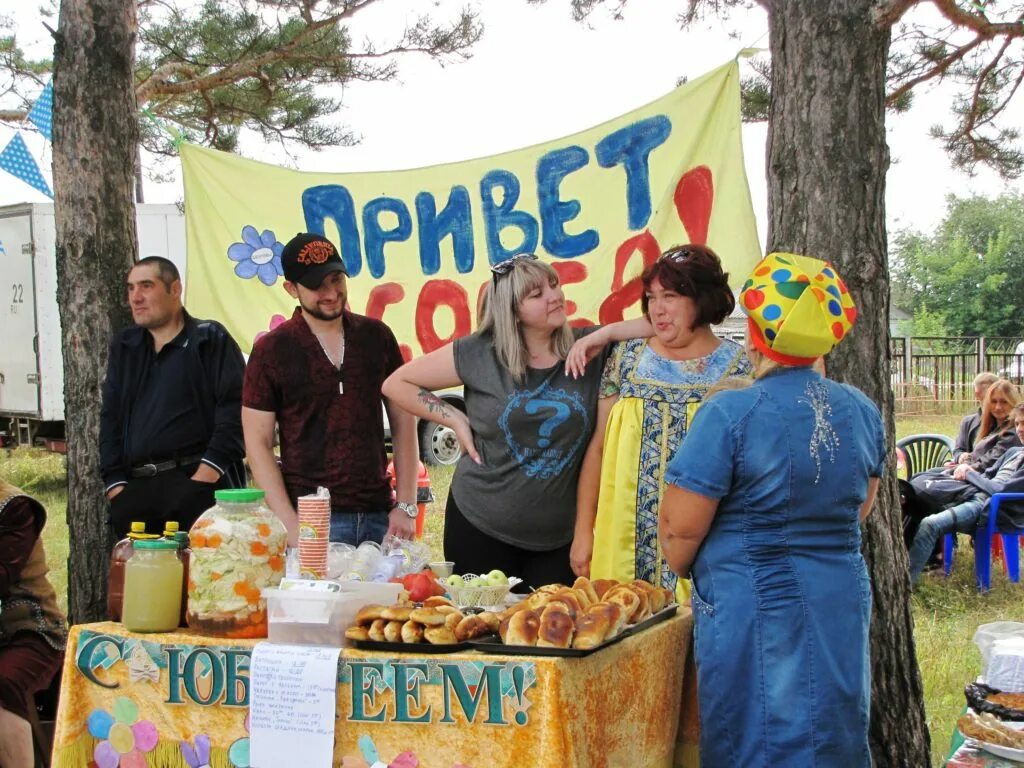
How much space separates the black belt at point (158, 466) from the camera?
4016 mm

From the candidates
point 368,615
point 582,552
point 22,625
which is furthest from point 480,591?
point 22,625

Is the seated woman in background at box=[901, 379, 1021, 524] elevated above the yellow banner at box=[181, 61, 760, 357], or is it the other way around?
the yellow banner at box=[181, 61, 760, 357]

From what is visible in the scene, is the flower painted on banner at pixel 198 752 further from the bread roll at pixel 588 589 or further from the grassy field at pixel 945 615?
the grassy field at pixel 945 615

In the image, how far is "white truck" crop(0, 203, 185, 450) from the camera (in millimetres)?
11570

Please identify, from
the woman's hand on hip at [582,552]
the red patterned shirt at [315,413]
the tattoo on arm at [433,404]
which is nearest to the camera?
the woman's hand on hip at [582,552]

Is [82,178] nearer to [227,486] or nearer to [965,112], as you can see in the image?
[227,486]

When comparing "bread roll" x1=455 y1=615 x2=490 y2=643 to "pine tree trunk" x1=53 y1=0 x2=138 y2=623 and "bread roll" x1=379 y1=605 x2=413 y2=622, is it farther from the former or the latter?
"pine tree trunk" x1=53 y1=0 x2=138 y2=623

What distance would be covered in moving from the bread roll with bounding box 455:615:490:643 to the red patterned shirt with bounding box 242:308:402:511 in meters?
1.29

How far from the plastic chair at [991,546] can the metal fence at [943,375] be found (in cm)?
1468

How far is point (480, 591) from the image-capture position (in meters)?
2.75

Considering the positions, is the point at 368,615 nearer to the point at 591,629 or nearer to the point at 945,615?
the point at 591,629

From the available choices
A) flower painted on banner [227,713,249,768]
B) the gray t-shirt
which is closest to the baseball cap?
Answer: the gray t-shirt

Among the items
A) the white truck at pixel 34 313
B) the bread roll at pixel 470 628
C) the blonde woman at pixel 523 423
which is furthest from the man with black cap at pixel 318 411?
the white truck at pixel 34 313

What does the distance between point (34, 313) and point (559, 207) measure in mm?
8953
